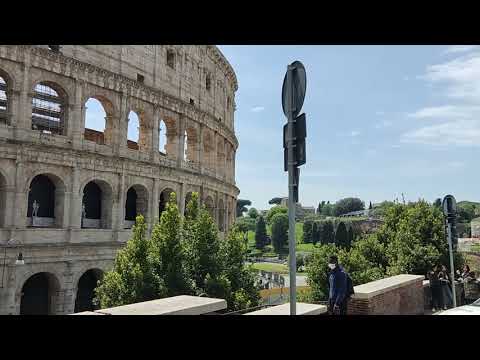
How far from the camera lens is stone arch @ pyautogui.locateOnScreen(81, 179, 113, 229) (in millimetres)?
25188

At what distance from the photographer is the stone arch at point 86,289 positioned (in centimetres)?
2522

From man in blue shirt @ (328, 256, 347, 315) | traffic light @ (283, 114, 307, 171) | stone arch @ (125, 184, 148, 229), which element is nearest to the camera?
traffic light @ (283, 114, 307, 171)

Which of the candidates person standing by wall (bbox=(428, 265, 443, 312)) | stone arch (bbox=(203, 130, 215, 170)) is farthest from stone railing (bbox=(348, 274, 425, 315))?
stone arch (bbox=(203, 130, 215, 170))

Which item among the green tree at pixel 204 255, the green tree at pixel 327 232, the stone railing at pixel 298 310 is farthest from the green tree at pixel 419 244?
the green tree at pixel 327 232

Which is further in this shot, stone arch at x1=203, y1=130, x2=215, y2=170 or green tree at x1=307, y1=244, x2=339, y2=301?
stone arch at x1=203, y1=130, x2=215, y2=170

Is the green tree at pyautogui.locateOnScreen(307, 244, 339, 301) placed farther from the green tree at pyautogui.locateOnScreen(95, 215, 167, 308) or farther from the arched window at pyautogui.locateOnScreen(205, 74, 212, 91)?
the arched window at pyautogui.locateOnScreen(205, 74, 212, 91)

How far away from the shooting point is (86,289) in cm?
2562

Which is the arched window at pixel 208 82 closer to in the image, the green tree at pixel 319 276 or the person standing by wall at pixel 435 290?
the green tree at pixel 319 276

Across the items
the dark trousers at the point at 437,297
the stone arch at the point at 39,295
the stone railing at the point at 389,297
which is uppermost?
the stone railing at the point at 389,297

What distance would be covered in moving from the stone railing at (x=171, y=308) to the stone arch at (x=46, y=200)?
747 inches

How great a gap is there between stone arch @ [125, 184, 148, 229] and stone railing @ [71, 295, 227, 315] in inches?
870

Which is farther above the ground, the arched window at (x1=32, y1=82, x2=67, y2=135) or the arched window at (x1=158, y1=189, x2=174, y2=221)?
the arched window at (x1=32, y1=82, x2=67, y2=135)
